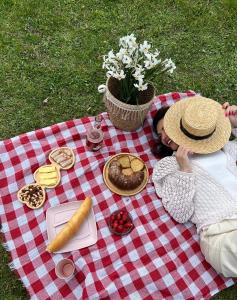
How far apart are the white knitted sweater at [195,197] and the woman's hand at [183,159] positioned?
6cm

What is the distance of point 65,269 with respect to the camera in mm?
3951

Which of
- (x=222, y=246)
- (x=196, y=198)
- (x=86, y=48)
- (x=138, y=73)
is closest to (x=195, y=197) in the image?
(x=196, y=198)

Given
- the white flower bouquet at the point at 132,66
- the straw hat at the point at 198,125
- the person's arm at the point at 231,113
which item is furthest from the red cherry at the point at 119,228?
the person's arm at the point at 231,113

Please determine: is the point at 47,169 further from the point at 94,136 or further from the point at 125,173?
the point at 125,173

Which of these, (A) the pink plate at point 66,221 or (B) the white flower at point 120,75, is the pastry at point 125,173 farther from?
(B) the white flower at point 120,75

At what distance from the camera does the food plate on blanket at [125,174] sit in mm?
4332

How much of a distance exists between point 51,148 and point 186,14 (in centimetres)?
297

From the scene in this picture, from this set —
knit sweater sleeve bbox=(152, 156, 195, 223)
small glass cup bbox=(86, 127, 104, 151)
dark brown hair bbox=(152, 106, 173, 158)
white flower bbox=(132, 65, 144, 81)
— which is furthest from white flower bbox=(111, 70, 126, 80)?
knit sweater sleeve bbox=(152, 156, 195, 223)

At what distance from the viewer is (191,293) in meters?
4.05

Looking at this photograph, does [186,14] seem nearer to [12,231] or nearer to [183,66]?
[183,66]

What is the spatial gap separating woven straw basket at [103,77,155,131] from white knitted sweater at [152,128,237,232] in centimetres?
62

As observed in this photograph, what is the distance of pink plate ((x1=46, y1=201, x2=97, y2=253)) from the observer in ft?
13.5

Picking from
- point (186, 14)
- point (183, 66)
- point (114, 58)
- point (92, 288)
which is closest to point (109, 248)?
point (92, 288)

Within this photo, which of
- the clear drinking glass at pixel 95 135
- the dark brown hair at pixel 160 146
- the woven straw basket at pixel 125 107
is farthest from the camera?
the dark brown hair at pixel 160 146
